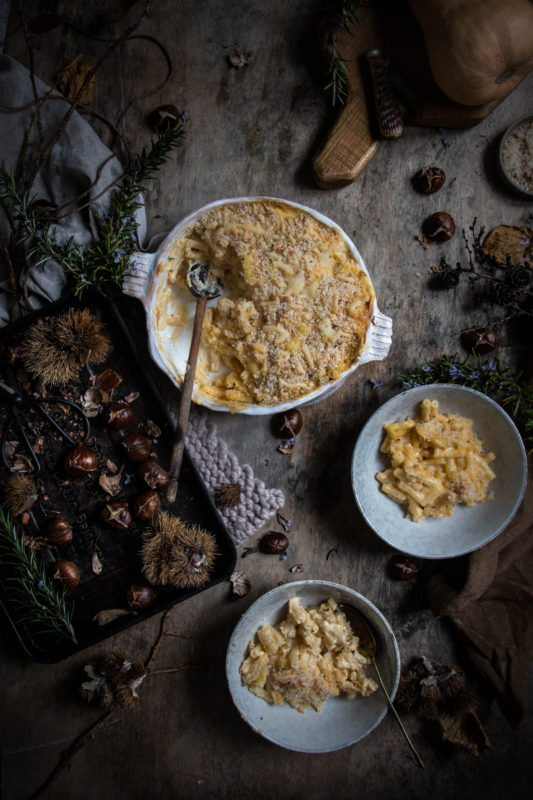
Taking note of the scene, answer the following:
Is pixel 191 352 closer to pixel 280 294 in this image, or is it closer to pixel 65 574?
pixel 280 294

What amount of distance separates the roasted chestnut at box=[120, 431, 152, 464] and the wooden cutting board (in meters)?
1.25

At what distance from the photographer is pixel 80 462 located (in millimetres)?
1972

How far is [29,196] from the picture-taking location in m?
2.11

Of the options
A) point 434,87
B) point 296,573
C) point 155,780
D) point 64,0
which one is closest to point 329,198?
point 434,87

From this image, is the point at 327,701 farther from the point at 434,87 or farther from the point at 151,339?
the point at 434,87

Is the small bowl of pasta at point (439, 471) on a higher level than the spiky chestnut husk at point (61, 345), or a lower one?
lower

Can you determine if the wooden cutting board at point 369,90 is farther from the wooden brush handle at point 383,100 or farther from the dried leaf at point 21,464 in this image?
the dried leaf at point 21,464

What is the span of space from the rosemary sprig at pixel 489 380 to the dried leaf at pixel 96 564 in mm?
1396

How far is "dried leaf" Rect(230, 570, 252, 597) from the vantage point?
7.12 feet

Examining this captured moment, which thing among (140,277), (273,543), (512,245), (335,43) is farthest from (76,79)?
(273,543)

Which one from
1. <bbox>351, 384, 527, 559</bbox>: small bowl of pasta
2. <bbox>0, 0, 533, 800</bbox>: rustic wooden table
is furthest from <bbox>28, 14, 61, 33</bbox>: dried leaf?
<bbox>351, 384, 527, 559</bbox>: small bowl of pasta

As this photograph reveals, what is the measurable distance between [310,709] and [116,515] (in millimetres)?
1064

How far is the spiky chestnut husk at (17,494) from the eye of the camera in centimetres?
196

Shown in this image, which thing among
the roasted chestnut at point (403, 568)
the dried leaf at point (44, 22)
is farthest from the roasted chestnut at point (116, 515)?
the dried leaf at point (44, 22)
